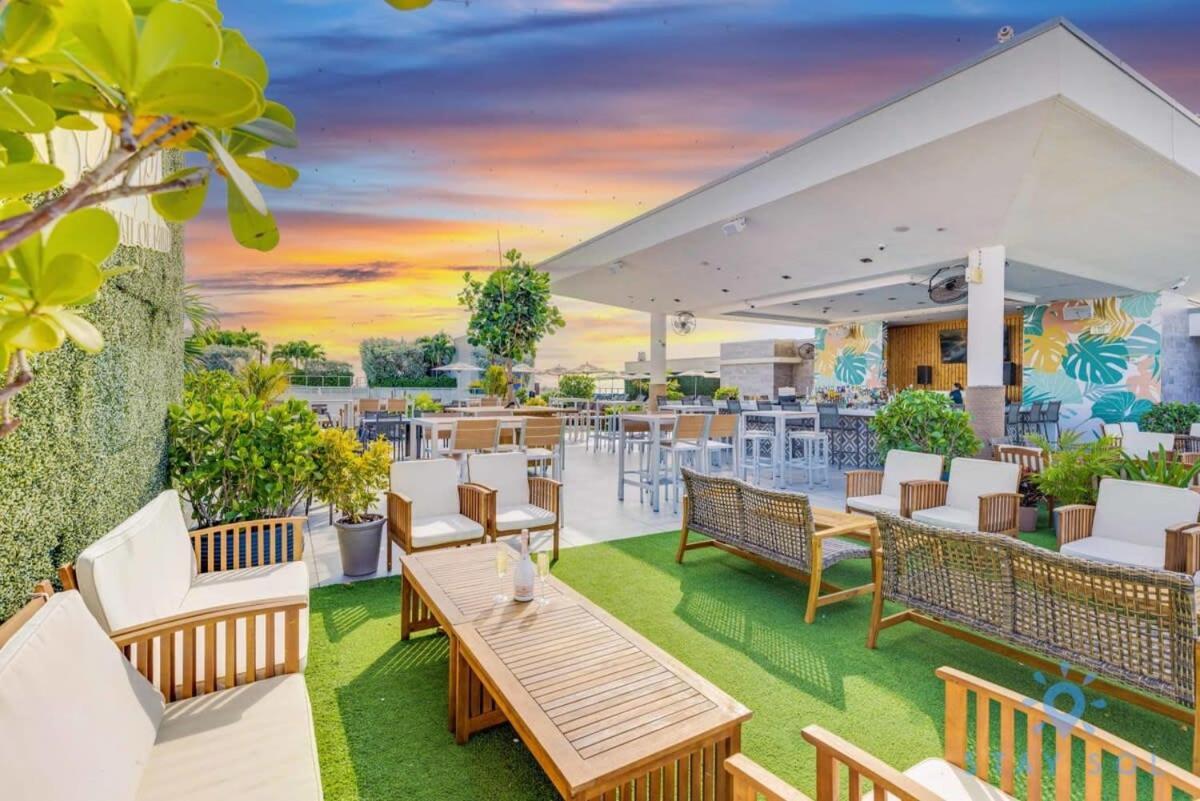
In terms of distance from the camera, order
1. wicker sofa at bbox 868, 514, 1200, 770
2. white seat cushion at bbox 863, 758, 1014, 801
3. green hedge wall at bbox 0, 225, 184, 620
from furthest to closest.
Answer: wicker sofa at bbox 868, 514, 1200, 770 → green hedge wall at bbox 0, 225, 184, 620 → white seat cushion at bbox 863, 758, 1014, 801

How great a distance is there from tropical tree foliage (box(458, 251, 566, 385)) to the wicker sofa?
16.1 feet

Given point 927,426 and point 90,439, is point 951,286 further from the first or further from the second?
point 90,439

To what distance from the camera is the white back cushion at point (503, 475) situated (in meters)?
4.49

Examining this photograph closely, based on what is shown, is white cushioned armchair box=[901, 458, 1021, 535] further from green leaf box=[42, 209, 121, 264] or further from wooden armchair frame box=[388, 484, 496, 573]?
green leaf box=[42, 209, 121, 264]

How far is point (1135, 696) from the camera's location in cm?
234

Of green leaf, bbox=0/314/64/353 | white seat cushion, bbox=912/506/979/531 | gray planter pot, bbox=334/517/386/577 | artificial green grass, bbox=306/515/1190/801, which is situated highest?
green leaf, bbox=0/314/64/353

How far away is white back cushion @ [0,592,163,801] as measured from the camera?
117cm

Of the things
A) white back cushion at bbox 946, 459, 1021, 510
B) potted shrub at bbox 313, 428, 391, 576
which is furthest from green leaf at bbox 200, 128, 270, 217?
white back cushion at bbox 946, 459, 1021, 510

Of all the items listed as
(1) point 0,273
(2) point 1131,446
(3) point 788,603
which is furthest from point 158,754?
(2) point 1131,446

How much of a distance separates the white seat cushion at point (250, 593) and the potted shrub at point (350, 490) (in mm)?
872

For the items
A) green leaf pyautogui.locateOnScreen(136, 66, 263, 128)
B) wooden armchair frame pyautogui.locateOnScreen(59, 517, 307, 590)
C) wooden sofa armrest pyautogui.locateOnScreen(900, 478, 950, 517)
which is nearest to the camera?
green leaf pyautogui.locateOnScreen(136, 66, 263, 128)

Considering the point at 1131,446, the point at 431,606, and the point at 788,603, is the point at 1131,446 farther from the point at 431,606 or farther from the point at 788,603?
the point at 431,606

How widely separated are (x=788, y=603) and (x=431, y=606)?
2284 millimetres

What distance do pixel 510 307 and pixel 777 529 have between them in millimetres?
4385
